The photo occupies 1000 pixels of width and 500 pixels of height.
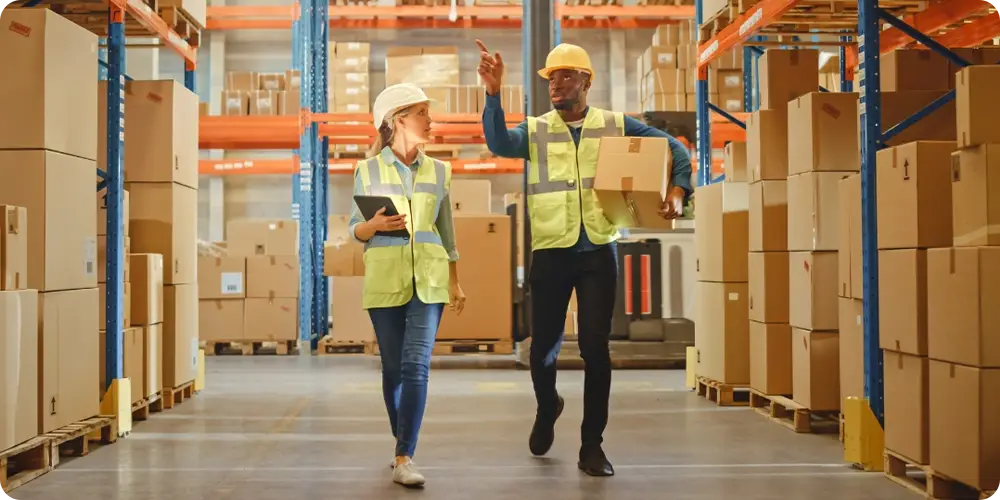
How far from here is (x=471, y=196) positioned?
38.9 ft

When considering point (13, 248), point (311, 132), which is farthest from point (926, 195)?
point (311, 132)

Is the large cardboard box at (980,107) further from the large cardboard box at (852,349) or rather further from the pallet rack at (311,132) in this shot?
the pallet rack at (311,132)

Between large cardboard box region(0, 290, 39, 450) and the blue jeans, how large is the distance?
5.02ft

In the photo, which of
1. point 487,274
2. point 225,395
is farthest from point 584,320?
point 487,274

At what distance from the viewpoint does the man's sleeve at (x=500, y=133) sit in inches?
171

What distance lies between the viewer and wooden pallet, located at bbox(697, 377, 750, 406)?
6.97 meters

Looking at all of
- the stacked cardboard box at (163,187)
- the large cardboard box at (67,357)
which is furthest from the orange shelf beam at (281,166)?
the large cardboard box at (67,357)

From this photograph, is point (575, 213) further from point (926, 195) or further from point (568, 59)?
point (926, 195)

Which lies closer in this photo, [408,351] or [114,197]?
[408,351]

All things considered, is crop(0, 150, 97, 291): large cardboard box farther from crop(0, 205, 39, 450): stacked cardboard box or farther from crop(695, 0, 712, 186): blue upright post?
crop(695, 0, 712, 186): blue upright post

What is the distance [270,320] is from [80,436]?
20.5 feet

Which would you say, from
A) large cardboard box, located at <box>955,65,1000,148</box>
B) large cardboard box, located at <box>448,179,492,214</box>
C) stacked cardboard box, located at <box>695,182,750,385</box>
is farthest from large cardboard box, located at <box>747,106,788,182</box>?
large cardboard box, located at <box>448,179,492,214</box>

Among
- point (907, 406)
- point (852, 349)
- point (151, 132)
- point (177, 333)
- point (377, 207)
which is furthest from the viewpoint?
point (177, 333)

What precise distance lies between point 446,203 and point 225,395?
13.1ft
